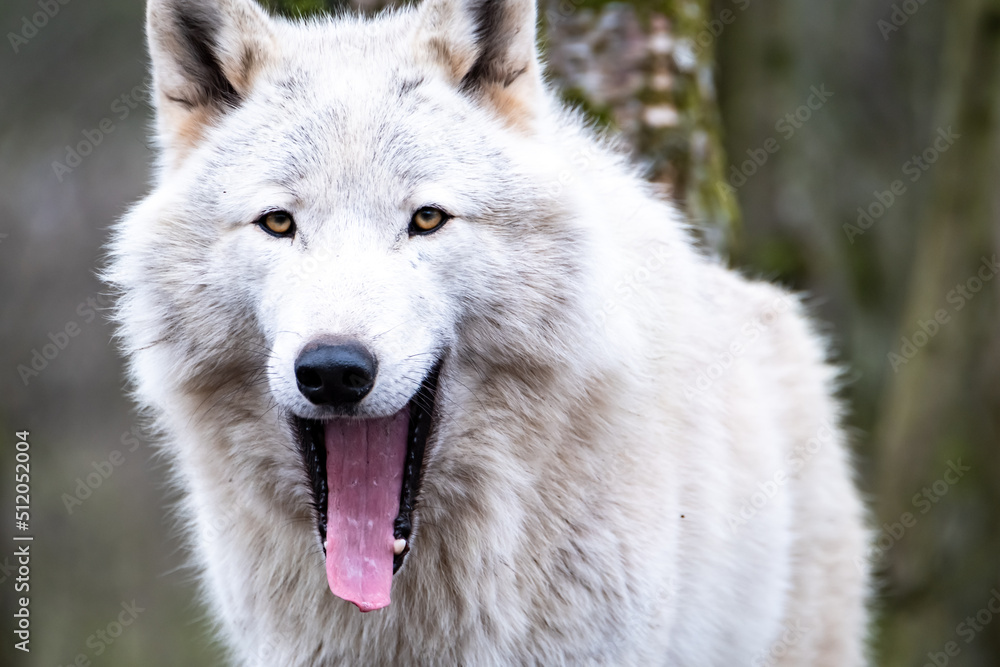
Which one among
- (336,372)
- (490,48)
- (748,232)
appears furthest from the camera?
(748,232)

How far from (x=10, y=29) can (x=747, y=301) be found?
811 cm

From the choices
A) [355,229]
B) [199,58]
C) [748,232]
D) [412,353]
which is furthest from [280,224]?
[748,232]

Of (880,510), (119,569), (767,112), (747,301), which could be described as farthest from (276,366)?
(119,569)

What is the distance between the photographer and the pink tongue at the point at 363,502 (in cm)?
291

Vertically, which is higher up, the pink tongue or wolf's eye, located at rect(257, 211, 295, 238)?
wolf's eye, located at rect(257, 211, 295, 238)

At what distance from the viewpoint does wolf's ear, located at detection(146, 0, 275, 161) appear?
3275 millimetres

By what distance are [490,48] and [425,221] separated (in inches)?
30.5

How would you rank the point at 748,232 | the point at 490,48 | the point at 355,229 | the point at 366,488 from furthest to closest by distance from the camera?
the point at 748,232, the point at 490,48, the point at 366,488, the point at 355,229

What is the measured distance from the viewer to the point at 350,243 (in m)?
2.86

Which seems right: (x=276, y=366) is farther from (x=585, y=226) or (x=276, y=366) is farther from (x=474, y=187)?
(x=585, y=226)

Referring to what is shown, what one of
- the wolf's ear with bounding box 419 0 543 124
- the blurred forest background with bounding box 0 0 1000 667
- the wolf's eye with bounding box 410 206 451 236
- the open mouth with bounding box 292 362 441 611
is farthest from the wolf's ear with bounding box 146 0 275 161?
the blurred forest background with bounding box 0 0 1000 667

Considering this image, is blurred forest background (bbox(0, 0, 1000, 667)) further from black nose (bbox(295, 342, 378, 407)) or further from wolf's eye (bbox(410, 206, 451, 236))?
black nose (bbox(295, 342, 378, 407))

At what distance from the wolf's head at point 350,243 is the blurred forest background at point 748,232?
183 centimetres

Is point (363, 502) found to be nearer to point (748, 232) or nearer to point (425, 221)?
point (425, 221)
